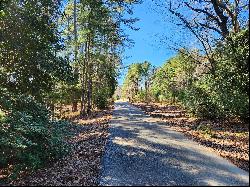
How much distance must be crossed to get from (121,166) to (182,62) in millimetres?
36766

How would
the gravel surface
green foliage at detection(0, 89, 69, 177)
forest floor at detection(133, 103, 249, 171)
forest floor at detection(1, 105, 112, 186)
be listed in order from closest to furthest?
the gravel surface < forest floor at detection(1, 105, 112, 186) < green foliage at detection(0, 89, 69, 177) < forest floor at detection(133, 103, 249, 171)

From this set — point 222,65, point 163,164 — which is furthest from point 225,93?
point 163,164

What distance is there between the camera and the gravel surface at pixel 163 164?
8.89 metres

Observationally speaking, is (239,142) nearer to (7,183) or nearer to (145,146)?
(145,146)

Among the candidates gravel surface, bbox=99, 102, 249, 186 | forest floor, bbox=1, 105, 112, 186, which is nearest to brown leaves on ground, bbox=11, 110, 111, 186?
forest floor, bbox=1, 105, 112, 186

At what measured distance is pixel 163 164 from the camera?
34.6 feet

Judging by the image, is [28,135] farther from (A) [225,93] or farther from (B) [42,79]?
(A) [225,93]

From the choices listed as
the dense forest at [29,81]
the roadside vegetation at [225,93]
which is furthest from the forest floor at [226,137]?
the dense forest at [29,81]

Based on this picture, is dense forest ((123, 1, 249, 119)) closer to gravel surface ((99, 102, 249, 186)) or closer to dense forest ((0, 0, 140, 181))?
gravel surface ((99, 102, 249, 186))

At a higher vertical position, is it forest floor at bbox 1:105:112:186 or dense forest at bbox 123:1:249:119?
dense forest at bbox 123:1:249:119

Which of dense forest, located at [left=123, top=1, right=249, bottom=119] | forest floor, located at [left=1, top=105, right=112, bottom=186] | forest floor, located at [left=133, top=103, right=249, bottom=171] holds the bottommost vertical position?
forest floor, located at [left=1, top=105, right=112, bottom=186]

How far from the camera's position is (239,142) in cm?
1365

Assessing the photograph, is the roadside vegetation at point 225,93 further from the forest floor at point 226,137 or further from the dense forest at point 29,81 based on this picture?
the dense forest at point 29,81

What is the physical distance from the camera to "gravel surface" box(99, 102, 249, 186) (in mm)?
8891
